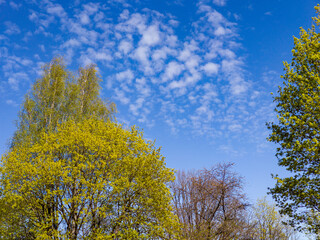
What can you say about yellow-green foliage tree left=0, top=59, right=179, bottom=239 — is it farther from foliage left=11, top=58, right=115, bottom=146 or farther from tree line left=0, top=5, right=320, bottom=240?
foliage left=11, top=58, right=115, bottom=146

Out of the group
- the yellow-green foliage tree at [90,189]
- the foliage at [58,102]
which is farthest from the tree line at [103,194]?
the foliage at [58,102]

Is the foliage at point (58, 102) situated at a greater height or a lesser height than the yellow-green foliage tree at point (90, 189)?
greater

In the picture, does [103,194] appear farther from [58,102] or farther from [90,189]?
[58,102]

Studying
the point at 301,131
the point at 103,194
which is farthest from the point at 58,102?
the point at 301,131

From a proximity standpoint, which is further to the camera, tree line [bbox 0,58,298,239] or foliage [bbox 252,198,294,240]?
foliage [bbox 252,198,294,240]

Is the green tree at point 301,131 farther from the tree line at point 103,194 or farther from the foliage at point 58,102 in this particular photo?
→ the foliage at point 58,102

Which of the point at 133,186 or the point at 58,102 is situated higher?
the point at 58,102

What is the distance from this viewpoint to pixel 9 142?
96.3 feet

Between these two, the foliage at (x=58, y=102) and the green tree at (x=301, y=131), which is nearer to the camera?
the green tree at (x=301, y=131)

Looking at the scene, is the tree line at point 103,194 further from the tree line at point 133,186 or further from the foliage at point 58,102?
the foliage at point 58,102

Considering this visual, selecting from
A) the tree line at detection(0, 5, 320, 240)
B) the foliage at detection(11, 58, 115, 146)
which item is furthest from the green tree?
the foliage at detection(11, 58, 115, 146)

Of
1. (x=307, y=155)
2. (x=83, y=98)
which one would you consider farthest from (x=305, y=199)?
(x=83, y=98)

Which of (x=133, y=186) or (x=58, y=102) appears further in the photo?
(x=58, y=102)

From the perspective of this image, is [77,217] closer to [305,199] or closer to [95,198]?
[95,198]
